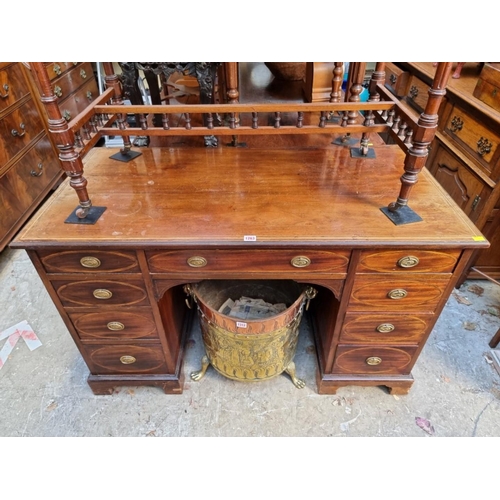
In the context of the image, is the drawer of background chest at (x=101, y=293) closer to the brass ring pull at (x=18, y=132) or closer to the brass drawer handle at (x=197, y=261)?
the brass drawer handle at (x=197, y=261)

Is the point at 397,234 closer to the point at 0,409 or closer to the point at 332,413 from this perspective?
the point at 332,413

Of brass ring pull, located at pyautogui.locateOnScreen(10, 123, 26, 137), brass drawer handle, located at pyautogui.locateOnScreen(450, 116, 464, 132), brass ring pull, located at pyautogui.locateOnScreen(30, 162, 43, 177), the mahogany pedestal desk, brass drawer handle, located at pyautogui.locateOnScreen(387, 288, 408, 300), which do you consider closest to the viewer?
the mahogany pedestal desk

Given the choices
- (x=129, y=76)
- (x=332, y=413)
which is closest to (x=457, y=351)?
(x=332, y=413)

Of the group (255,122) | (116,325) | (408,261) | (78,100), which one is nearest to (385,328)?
(408,261)

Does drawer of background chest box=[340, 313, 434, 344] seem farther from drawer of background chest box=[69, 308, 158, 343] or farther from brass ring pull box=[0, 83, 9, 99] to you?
brass ring pull box=[0, 83, 9, 99]

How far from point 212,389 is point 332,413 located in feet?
1.91

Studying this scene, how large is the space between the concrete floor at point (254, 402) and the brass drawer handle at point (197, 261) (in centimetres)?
79

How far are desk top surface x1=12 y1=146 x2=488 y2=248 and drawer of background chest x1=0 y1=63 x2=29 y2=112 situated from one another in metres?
1.22

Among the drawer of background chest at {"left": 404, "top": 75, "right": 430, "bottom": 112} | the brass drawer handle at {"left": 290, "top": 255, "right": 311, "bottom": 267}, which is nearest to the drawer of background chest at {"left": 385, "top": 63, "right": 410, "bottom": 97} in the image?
the drawer of background chest at {"left": 404, "top": 75, "right": 430, "bottom": 112}

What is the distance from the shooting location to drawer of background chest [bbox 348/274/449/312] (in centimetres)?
127

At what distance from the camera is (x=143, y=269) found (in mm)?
1254

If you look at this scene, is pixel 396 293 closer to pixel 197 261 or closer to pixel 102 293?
pixel 197 261

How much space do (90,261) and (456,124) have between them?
2.08m

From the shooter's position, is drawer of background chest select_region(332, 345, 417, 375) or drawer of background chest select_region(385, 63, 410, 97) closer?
drawer of background chest select_region(332, 345, 417, 375)
